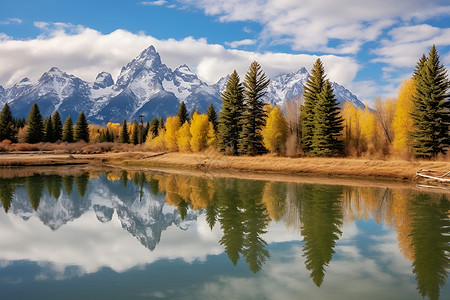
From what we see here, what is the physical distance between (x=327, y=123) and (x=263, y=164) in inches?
424

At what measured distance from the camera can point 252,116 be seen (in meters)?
56.5

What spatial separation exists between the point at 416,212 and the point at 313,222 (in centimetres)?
688

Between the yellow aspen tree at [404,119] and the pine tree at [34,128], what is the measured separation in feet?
283

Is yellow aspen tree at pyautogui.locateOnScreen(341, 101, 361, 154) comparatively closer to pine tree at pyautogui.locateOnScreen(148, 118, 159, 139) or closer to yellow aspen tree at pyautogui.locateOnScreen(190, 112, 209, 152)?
yellow aspen tree at pyautogui.locateOnScreen(190, 112, 209, 152)

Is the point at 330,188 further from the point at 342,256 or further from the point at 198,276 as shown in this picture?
the point at 198,276

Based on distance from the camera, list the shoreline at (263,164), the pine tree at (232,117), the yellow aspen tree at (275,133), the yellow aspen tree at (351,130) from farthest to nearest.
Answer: the pine tree at (232,117) < the yellow aspen tree at (275,133) < the yellow aspen tree at (351,130) < the shoreline at (263,164)

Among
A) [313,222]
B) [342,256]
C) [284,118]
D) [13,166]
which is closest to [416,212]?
[313,222]

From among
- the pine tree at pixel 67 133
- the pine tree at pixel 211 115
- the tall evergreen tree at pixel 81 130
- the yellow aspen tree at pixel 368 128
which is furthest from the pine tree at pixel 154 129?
the yellow aspen tree at pixel 368 128

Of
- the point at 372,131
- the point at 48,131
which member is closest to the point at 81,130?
the point at 48,131

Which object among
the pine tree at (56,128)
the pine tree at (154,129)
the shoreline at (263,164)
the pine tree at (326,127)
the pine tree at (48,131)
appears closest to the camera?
the shoreline at (263,164)

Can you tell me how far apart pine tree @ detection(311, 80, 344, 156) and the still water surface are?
21.8m

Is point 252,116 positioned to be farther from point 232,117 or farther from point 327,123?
point 327,123

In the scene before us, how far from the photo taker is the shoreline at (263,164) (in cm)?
3634

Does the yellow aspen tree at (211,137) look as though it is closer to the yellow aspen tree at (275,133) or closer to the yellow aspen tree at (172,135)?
the yellow aspen tree at (275,133)
